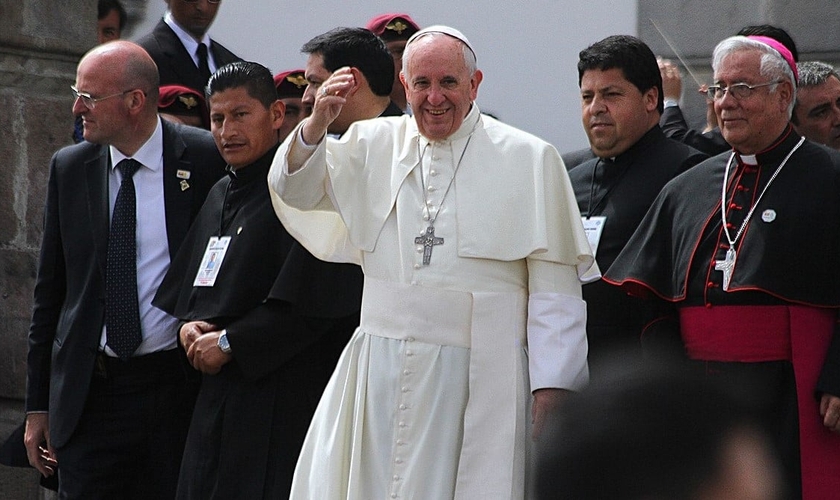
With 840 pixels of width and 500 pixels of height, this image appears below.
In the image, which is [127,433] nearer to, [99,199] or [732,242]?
[99,199]

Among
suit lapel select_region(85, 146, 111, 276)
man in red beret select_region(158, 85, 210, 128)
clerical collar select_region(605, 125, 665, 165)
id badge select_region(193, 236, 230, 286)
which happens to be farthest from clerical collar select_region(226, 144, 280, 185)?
clerical collar select_region(605, 125, 665, 165)

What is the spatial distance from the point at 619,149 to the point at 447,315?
1.02 m

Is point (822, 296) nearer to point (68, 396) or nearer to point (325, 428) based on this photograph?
point (325, 428)

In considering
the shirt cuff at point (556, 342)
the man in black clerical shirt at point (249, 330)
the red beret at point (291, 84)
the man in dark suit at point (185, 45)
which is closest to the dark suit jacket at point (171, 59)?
the man in dark suit at point (185, 45)

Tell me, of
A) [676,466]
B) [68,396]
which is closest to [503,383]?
[68,396]

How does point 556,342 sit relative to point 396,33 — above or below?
below

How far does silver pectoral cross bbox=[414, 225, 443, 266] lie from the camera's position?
160 inches

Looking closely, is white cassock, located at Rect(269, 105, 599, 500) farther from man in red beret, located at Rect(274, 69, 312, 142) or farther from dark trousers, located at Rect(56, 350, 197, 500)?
man in red beret, located at Rect(274, 69, 312, 142)

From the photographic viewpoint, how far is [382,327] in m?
4.11

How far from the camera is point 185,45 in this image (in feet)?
20.9

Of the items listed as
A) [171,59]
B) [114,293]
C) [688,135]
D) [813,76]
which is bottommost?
[114,293]

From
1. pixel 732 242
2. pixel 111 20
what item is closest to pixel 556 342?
pixel 732 242

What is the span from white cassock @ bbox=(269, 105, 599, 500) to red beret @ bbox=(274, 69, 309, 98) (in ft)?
4.98

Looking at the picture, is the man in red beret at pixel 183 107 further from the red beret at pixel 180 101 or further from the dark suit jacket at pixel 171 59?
the dark suit jacket at pixel 171 59
